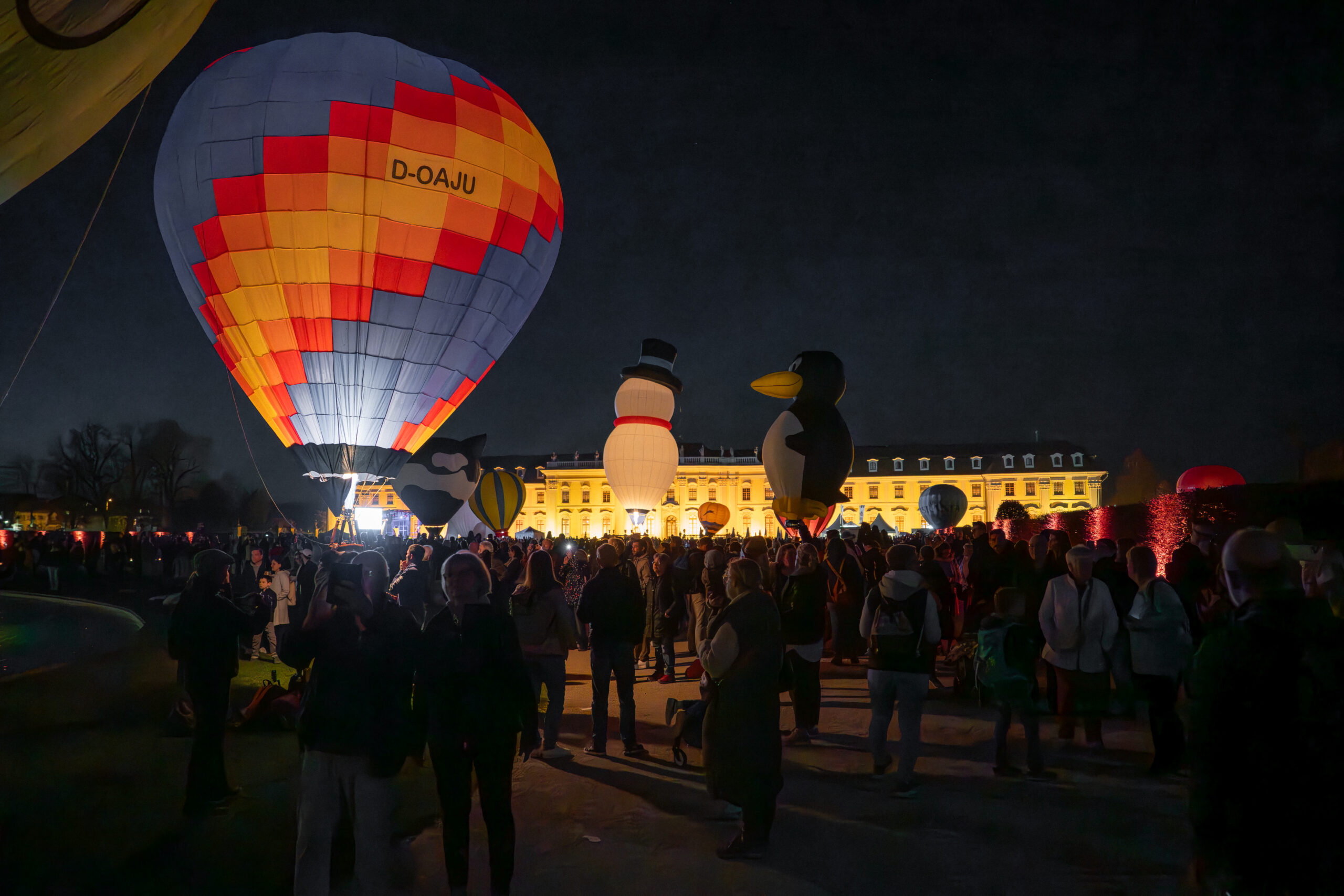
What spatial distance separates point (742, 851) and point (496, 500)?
1958 centimetres

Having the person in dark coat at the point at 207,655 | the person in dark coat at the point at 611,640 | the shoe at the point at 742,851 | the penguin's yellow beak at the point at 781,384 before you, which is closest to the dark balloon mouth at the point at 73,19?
the person in dark coat at the point at 207,655

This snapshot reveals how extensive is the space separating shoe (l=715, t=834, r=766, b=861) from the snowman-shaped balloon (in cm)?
1918

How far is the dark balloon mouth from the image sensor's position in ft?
11.9

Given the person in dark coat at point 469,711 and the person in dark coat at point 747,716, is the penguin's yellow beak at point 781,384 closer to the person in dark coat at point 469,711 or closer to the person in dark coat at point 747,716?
the person in dark coat at point 747,716

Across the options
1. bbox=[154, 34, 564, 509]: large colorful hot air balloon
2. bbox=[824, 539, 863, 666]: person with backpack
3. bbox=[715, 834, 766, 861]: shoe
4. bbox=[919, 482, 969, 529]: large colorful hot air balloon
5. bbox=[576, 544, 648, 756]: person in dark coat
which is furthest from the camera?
bbox=[919, 482, 969, 529]: large colorful hot air balloon

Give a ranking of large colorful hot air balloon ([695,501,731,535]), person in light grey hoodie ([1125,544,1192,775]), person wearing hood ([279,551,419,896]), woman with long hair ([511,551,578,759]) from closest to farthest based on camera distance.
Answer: person wearing hood ([279,551,419,896])
person in light grey hoodie ([1125,544,1192,775])
woman with long hair ([511,551,578,759])
large colorful hot air balloon ([695,501,731,535])

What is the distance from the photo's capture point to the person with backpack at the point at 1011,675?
4824 mm

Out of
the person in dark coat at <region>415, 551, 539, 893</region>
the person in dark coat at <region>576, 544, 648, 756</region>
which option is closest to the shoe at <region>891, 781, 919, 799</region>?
the person in dark coat at <region>576, 544, 648, 756</region>

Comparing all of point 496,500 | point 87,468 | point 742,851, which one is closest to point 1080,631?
point 742,851

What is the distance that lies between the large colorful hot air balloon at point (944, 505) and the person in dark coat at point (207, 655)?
2464 centimetres

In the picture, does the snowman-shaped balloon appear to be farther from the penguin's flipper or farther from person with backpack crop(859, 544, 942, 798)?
person with backpack crop(859, 544, 942, 798)

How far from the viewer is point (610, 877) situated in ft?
11.1

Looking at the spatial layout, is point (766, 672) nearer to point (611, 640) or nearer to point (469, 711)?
point (469, 711)

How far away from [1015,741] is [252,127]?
12.3 meters
